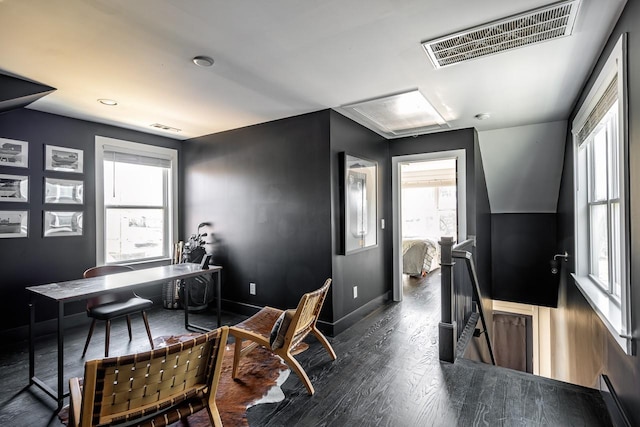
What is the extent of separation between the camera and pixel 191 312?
4.16 metres

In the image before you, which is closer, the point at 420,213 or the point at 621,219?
the point at 621,219

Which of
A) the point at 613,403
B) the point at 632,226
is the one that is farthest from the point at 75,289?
the point at 613,403

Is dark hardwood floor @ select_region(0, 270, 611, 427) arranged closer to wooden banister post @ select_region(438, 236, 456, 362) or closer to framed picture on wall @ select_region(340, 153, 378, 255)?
wooden banister post @ select_region(438, 236, 456, 362)

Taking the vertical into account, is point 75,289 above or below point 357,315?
above

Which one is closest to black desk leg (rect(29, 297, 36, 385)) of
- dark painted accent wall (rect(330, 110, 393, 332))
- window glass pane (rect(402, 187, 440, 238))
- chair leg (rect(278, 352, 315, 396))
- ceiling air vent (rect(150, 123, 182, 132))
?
chair leg (rect(278, 352, 315, 396))

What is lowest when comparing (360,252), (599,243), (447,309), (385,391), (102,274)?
(385,391)

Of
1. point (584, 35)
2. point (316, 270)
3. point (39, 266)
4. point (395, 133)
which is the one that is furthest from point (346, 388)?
point (39, 266)

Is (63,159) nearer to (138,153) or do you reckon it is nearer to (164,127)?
(138,153)

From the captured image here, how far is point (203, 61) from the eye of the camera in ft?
7.43

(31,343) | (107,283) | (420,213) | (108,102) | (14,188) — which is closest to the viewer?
(31,343)

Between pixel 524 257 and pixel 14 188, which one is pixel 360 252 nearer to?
pixel 524 257

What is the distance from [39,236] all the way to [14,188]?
542mm

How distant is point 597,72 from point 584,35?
483 millimetres

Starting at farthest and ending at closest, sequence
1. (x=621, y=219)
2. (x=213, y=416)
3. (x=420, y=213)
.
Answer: (x=420, y=213) → (x=621, y=219) → (x=213, y=416)
